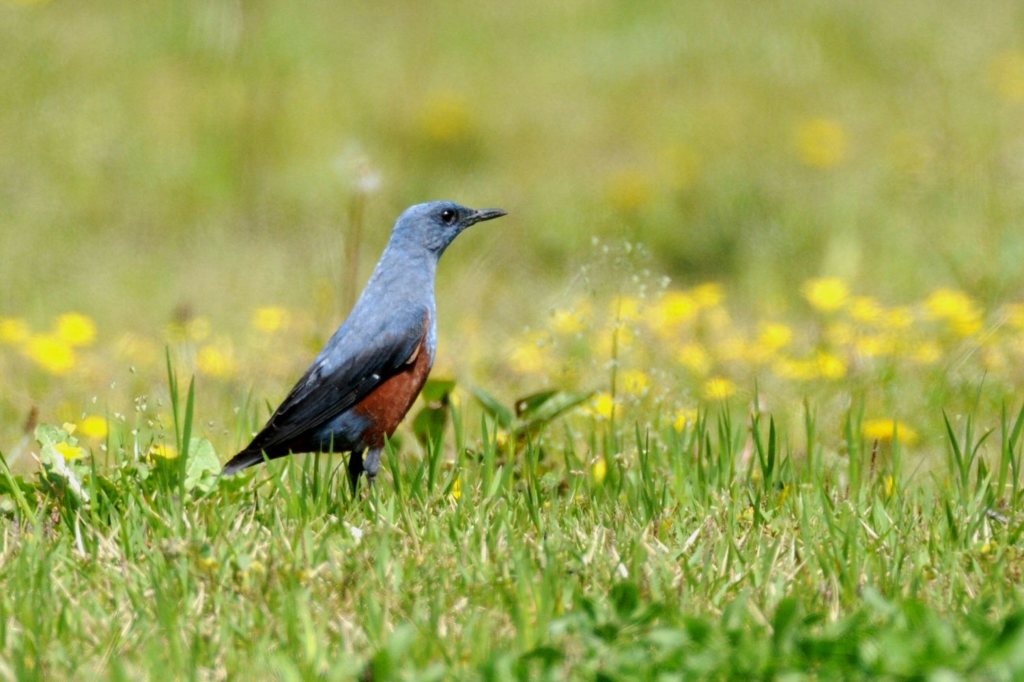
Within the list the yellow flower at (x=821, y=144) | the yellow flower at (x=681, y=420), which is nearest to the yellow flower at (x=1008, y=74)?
the yellow flower at (x=821, y=144)

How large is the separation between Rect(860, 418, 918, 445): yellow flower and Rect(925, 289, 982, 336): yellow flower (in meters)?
0.98

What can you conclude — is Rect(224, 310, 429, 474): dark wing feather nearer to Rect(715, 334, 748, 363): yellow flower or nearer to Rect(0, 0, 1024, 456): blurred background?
Rect(0, 0, 1024, 456): blurred background

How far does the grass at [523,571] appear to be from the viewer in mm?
3025

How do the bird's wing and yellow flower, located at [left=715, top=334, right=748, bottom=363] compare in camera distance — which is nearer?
Result: the bird's wing

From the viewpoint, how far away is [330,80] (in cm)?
1194

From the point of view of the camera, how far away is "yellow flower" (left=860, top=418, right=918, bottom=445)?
19.3 feet

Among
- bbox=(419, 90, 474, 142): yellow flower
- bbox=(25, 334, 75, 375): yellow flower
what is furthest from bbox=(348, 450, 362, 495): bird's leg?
bbox=(419, 90, 474, 142): yellow flower

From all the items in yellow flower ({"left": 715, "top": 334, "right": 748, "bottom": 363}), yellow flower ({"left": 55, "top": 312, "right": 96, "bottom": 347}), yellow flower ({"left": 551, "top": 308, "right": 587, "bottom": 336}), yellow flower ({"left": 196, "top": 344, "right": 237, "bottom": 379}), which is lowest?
yellow flower ({"left": 715, "top": 334, "right": 748, "bottom": 363})

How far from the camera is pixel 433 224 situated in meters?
5.70

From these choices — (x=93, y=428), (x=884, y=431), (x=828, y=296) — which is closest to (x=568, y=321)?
(x=884, y=431)

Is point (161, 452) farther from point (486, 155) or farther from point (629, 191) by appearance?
point (486, 155)

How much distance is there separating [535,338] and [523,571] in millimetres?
3285

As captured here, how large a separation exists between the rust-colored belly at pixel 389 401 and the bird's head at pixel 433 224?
0.53 meters

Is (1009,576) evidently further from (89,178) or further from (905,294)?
(89,178)
